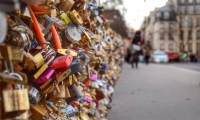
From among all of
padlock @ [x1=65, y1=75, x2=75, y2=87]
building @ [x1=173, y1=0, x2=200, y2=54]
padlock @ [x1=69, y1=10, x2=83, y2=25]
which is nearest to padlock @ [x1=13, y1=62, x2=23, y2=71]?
padlock @ [x1=65, y1=75, x2=75, y2=87]

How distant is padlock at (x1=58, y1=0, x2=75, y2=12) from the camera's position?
2.68 metres

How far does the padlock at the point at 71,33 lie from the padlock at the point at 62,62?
59 centimetres

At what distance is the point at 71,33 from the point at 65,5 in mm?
285

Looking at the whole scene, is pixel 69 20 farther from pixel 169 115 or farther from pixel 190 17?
pixel 190 17

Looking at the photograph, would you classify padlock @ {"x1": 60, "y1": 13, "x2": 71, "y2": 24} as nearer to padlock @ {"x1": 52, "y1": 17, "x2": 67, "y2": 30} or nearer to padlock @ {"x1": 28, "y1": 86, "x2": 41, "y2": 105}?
padlock @ {"x1": 52, "y1": 17, "x2": 67, "y2": 30}

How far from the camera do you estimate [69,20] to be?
2.55 m

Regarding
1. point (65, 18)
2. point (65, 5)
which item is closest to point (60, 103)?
point (65, 18)

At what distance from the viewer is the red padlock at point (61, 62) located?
6.18 feet

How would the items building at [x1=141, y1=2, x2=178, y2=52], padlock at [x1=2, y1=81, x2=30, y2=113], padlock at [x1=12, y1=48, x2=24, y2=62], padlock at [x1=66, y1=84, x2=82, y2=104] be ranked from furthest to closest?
building at [x1=141, y1=2, x2=178, y2=52], padlock at [x1=66, y1=84, x2=82, y2=104], padlock at [x1=12, y1=48, x2=24, y2=62], padlock at [x1=2, y1=81, x2=30, y2=113]

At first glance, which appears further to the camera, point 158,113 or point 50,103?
point 158,113

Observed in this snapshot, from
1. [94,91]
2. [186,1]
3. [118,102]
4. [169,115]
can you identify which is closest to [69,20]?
[94,91]

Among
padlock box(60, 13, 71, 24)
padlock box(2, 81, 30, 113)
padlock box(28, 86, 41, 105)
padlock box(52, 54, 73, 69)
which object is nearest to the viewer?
padlock box(2, 81, 30, 113)

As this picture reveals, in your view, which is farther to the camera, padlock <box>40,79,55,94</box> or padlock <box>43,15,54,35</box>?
padlock <box>43,15,54,35</box>

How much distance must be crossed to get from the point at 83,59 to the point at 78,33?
203mm
